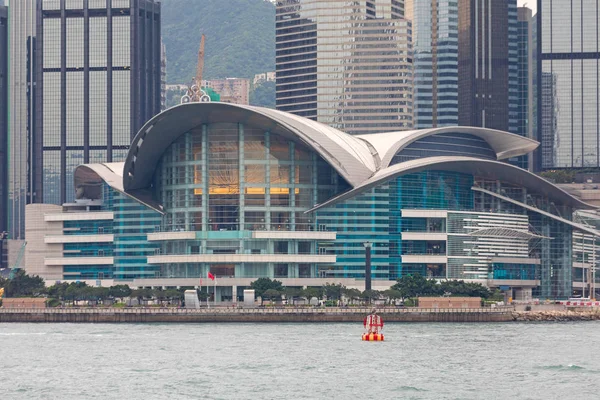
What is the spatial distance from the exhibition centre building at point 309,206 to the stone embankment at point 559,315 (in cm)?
2330

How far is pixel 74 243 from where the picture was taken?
18412 centimetres

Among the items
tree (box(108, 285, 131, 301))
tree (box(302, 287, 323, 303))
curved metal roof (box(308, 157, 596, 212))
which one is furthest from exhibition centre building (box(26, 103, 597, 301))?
tree (box(108, 285, 131, 301))

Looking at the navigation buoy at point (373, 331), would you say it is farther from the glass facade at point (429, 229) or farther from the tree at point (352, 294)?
the glass facade at point (429, 229)

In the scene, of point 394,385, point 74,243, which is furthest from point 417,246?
point 394,385

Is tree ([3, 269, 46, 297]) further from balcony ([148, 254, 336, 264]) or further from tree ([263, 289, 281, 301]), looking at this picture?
tree ([263, 289, 281, 301])

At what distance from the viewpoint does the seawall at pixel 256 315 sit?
139500 mm

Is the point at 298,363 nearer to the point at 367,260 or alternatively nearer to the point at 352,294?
the point at 352,294

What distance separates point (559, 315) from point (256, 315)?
30.8 metres

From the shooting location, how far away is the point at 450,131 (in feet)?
584

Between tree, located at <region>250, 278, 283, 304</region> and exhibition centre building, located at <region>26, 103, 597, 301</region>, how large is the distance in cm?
704

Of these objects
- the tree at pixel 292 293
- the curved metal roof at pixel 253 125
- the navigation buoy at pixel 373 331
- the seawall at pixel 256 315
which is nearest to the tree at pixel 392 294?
the tree at pixel 292 293

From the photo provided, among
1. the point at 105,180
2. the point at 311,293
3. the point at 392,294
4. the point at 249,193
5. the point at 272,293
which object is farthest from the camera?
the point at 105,180

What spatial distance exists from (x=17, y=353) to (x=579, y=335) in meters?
46.8

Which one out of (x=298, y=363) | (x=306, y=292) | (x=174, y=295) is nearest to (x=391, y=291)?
(x=306, y=292)
